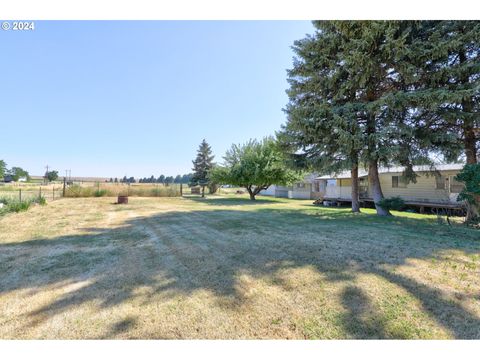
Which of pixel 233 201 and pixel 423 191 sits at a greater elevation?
pixel 423 191

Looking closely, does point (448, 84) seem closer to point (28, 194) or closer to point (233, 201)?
point (233, 201)

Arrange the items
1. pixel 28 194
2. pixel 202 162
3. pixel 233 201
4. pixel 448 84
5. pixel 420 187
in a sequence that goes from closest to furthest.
Result: pixel 448 84 < pixel 420 187 < pixel 28 194 < pixel 233 201 < pixel 202 162

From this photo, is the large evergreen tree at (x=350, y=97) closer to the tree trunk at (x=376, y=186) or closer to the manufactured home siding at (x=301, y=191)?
the tree trunk at (x=376, y=186)

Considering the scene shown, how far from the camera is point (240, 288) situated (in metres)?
2.88

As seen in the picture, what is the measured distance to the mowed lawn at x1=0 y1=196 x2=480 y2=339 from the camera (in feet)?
6.98

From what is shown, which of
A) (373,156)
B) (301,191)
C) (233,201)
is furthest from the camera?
(301,191)

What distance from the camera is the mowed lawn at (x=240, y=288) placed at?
2129mm

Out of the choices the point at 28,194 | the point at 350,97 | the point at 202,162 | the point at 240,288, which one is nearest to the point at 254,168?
the point at 350,97

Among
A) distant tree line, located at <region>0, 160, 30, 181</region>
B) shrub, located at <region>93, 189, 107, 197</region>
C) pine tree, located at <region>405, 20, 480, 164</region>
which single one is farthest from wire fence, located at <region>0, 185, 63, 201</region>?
distant tree line, located at <region>0, 160, 30, 181</region>

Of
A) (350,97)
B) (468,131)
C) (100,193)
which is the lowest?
(100,193)

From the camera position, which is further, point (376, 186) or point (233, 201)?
point (233, 201)

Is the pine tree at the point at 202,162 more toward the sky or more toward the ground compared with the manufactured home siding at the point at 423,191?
more toward the sky

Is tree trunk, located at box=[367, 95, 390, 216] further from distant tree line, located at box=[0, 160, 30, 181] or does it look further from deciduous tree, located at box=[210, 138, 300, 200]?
distant tree line, located at box=[0, 160, 30, 181]

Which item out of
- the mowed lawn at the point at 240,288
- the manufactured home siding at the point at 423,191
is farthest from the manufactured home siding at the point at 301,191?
the mowed lawn at the point at 240,288
